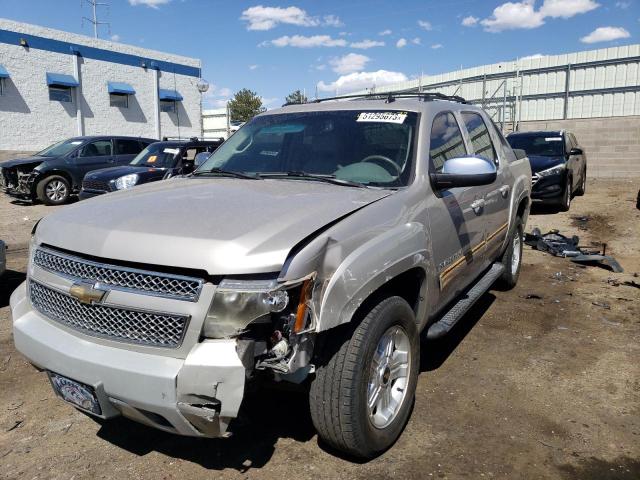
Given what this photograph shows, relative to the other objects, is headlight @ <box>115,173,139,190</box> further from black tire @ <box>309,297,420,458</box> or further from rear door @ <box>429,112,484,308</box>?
black tire @ <box>309,297,420,458</box>

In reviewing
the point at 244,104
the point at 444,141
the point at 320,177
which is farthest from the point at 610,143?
the point at 244,104

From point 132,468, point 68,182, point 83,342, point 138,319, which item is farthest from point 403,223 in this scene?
point 68,182

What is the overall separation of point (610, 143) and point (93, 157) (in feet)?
52.1

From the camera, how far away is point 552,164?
432 inches

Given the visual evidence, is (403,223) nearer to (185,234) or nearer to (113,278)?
(185,234)

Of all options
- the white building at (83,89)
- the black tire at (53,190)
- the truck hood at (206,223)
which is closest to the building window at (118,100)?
the white building at (83,89)

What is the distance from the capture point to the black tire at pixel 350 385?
7.86 ft

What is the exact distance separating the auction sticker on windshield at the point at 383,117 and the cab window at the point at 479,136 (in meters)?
0.96

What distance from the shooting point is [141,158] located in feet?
35.4

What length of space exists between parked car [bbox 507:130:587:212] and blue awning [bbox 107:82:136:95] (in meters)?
18.3

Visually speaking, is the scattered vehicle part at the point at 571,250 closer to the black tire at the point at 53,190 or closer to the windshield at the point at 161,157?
the windshield at the point at 161,157

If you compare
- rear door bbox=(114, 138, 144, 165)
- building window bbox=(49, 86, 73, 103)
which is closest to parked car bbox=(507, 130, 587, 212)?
rear door bbox=(114, 138, 144, 165)

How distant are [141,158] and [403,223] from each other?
910 cm

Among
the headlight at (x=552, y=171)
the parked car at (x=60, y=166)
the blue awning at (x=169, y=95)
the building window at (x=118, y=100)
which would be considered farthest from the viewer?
the blue awning at (x=169, y=95)
